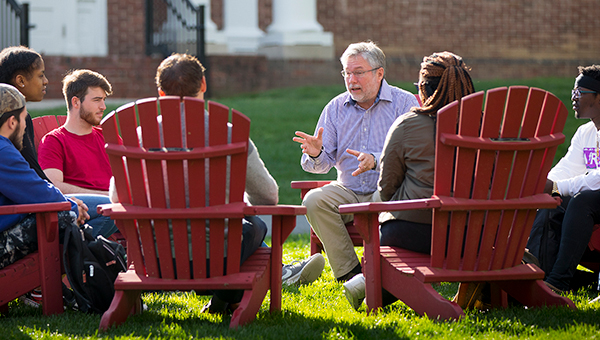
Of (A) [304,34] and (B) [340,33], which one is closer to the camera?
(A) [304,34]

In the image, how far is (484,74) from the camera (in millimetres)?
17078

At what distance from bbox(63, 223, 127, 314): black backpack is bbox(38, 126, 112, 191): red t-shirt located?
94 cm

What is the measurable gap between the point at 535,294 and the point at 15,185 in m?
2.77

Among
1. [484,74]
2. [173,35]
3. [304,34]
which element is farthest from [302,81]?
[484,74]

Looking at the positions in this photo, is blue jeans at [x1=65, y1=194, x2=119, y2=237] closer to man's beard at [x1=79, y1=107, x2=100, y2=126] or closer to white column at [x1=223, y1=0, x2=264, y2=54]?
man's beard at [x1=79, y1=107, x2=100, y2=126]

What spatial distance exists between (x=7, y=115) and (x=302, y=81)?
11.8 metres

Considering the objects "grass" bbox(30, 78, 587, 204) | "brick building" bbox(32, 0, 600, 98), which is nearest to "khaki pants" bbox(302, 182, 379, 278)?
"grass" bbox(30, 78, 587, 204)

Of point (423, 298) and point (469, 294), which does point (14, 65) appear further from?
point (469, 294)

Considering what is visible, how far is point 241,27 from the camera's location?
14.9m

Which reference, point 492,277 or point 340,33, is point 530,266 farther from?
point 340,33

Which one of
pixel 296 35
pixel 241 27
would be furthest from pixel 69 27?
pixel 296 35

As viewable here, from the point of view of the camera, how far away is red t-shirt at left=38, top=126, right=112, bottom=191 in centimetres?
436

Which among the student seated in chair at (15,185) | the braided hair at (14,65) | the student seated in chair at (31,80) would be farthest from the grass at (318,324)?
the braided hair at (14,65)

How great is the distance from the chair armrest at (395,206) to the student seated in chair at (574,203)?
1.06m
